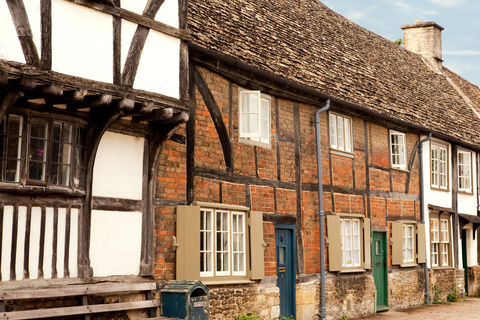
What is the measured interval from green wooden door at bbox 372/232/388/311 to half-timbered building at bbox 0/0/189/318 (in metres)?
8.51

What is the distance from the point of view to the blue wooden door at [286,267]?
43.2 feet

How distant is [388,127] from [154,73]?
32.8 ft

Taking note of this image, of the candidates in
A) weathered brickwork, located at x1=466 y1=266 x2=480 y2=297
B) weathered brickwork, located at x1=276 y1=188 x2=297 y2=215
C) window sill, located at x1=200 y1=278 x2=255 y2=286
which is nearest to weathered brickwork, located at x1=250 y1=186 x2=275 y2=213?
weathered brickwork, located at x1=276 y1=188 x2=297 y2=215

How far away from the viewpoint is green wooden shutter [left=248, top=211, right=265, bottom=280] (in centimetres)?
1197

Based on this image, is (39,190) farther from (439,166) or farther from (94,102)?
(439,166)

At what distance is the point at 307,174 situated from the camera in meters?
14.2

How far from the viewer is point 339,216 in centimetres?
1510

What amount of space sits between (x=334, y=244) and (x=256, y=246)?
322 cm

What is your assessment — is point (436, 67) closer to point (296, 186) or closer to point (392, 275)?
point (392, 275)

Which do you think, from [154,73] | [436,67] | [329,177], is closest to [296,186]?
[329,177]

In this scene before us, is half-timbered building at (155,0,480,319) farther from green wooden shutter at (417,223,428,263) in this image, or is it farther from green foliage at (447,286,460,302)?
green foliage at (447,286,460,302)

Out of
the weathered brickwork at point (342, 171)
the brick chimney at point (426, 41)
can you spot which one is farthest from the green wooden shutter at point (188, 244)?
the brick chimney at point (426, 41)

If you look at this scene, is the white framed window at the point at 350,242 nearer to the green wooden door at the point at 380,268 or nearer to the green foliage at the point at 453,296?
the green wooden door at the point at 380,268

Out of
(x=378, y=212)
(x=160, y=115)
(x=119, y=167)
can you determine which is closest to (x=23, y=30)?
(x=160, y=115)
